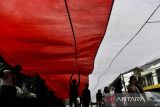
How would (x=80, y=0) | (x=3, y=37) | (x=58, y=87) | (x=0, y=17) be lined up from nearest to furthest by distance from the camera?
(x=80, y=0)
(x=0, y=17)
(x=3, y=37)
(x=58, y=87)

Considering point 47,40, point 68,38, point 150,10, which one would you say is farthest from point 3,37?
point 150,10

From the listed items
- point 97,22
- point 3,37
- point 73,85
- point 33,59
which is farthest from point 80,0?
point 73,85

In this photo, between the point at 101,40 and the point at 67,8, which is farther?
the point at 101,40

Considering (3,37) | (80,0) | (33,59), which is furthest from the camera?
(33,59)

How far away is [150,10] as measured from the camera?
542 cm

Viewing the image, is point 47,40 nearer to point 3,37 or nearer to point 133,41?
point 3,37

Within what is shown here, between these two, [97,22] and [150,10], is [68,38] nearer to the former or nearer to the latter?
[97,22]

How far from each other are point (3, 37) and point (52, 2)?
1.84m

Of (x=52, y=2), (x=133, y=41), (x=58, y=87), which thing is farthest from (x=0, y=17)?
(x=58, y=87)

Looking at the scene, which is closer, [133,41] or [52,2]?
[52,2]

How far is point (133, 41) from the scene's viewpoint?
7.25 meters

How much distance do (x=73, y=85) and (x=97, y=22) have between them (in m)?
8.76

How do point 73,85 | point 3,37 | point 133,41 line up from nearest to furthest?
1. point 3,37
2. point 133,41
3. point 73,85

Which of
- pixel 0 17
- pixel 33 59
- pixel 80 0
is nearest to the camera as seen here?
pixel 80 0
